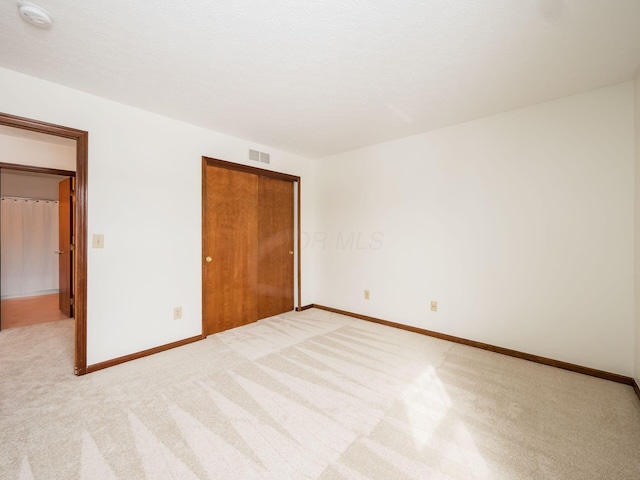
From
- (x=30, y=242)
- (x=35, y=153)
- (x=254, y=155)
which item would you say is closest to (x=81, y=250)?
(x=254, y=155)

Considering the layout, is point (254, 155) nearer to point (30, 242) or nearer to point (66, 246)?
point (66, 246)

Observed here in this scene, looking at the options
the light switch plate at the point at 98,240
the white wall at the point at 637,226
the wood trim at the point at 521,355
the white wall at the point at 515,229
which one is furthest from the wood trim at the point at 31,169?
the white wall at the point at 637,226

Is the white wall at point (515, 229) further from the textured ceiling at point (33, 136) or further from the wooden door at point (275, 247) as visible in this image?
the textured ceiling at point (33, 136)

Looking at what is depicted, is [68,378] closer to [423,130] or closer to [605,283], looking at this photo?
[423,130]

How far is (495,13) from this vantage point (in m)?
1.54

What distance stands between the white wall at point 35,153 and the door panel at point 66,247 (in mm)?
355

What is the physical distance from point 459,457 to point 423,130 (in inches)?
123

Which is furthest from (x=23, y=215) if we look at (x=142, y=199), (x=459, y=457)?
(x=459, y=457)

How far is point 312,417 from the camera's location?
5.98ft

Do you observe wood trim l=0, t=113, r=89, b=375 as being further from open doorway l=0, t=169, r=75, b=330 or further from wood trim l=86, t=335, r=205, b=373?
open doorway l=0, t=169, r=75, b=330

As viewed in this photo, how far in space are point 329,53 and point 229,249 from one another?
8.18ft

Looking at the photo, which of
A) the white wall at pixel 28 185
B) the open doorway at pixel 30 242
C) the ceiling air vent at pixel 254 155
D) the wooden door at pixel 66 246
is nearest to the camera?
the ceiling air vent at pixel 254 155

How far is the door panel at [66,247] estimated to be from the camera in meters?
4.06

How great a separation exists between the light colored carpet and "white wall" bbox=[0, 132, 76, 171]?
2351 mm
